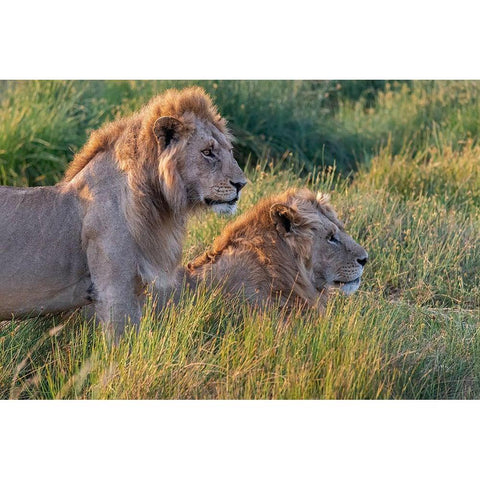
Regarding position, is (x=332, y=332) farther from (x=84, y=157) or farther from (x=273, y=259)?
(x=84, y=157)

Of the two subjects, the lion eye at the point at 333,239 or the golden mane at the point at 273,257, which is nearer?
the golden mane at the point at 273,257

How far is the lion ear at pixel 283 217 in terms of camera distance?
5.71 metres

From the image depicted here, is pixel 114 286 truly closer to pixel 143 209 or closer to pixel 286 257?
pixel 143 209

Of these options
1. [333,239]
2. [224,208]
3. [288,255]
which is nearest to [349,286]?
[333,239]

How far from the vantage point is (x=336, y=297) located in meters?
5.93

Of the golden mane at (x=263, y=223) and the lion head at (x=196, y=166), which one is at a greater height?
the lion head at (x=196, y=166)

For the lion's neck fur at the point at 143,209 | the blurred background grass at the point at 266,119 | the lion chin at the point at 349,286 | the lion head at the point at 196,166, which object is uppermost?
the lion head at the point at 196,166

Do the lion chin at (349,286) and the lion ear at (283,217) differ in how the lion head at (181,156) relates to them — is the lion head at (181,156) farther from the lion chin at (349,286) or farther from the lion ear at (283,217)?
the lion chin at (349,286)

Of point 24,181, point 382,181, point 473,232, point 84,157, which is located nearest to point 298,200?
point 84,157


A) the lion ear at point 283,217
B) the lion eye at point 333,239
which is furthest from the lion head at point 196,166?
the lion eye at point 333,239

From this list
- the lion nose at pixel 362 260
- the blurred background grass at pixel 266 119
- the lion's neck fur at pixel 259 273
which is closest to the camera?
the lion's neck fur at pixel 259 273

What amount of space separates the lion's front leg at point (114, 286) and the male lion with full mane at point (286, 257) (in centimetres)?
79

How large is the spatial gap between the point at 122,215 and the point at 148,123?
0.48m

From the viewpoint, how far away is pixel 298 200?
584 cm
